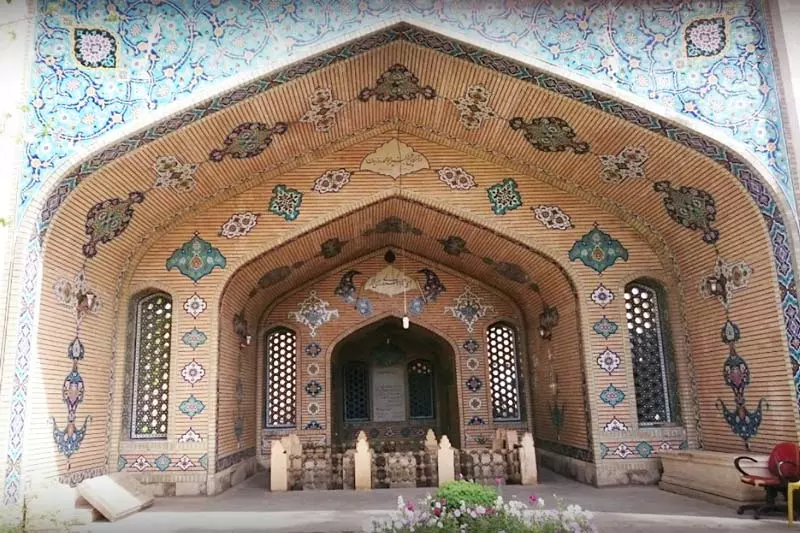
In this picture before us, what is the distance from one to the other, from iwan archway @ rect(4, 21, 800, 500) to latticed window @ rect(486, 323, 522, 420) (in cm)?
141

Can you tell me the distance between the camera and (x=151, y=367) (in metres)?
8.50

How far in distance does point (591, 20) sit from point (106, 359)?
688 centimetres

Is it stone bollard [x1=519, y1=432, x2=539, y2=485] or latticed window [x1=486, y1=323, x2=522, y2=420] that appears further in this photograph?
latticed window [x1=486, y1=323, x2=522, y2=420]

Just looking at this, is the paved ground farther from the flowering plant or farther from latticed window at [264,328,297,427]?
latticed window at [264,328,297,427]

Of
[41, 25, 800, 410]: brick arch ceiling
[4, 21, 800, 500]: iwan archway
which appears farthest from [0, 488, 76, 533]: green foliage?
[41, 25, 800, 410]: brick arch ceiling

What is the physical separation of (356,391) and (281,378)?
325 centimetres

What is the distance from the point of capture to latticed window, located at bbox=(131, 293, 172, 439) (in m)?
8.33

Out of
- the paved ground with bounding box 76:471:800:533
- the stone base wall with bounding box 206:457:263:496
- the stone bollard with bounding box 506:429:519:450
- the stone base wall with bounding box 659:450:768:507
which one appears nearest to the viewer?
the paved ground with bounding box 76:471:800:533

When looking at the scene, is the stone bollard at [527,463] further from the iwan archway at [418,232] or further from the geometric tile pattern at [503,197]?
the geometric tile pattern at [503,197]


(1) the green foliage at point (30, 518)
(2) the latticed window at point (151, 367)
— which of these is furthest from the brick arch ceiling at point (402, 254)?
(1) the green foliage at point (30, 518)

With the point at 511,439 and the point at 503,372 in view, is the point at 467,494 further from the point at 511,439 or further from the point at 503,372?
the point at 503,372

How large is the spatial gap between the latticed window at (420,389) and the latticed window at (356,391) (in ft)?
3.18

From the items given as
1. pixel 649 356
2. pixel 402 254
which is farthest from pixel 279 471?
pixel 649 356

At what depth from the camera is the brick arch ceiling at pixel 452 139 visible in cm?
679
